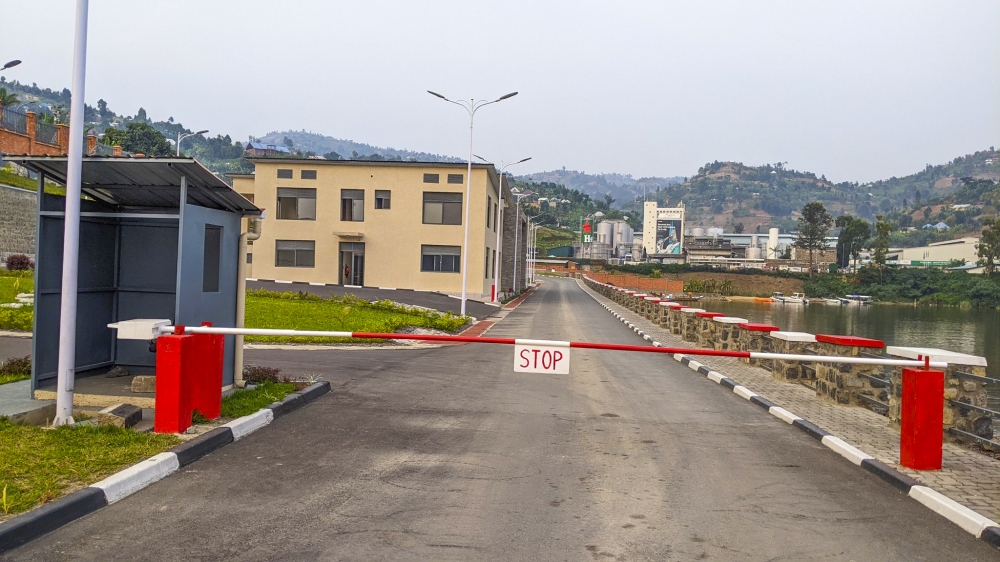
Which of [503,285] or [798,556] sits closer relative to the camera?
[798,556]

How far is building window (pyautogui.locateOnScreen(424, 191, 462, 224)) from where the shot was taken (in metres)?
48.3

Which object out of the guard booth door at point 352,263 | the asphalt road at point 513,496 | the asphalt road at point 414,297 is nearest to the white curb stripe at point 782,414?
the asphalt road at point 513,496

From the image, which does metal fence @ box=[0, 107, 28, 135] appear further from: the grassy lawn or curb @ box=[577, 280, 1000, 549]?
curb @ box=[577, 280, 1000, 549]

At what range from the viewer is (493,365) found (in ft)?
53.4

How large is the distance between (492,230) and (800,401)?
44.0m

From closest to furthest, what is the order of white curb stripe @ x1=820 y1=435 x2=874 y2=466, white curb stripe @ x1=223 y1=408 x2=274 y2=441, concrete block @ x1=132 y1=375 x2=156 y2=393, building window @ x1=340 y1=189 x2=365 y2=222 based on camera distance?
white curb stripe @ x1=820 y1=435 x2=874 y2=466 < white curb stripe @ x1=223 y1=408 x2=274 y2=441 < concrete block @ x1=132 y1=375 x2=156 y2=393 < building window @ x1=340 y1=189 x2=365 y2=222

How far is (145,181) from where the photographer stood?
9484mm

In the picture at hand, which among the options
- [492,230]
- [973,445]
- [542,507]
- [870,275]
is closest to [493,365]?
[973,445]

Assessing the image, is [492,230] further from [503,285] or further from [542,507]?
[542,507]

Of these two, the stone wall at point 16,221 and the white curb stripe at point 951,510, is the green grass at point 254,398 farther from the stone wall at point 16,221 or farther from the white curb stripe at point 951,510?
the stone wall at point 16,221

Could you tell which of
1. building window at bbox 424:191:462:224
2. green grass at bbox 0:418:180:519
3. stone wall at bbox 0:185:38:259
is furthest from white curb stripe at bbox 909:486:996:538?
building window at bbox 424:191:462:224

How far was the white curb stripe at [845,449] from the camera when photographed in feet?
26.3

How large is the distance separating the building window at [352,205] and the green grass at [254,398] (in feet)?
128

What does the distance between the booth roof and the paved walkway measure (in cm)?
796
